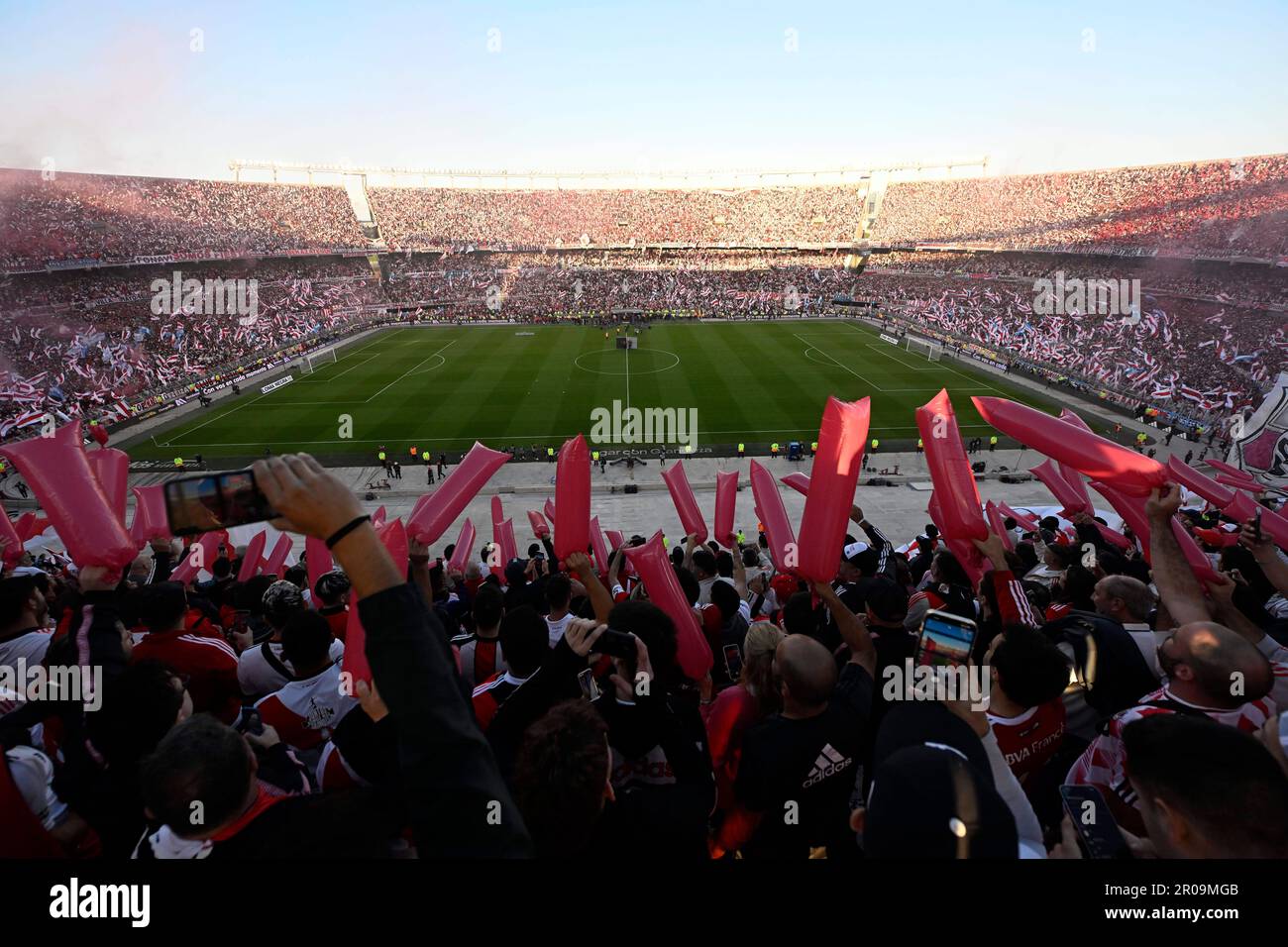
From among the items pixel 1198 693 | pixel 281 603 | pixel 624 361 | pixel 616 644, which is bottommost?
pixel 281 603

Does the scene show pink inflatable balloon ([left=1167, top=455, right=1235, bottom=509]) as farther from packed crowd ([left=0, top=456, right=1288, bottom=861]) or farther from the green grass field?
the green grass field

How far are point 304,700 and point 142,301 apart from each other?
60.5m

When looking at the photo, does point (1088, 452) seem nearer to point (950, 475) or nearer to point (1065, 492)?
point (950, 475)

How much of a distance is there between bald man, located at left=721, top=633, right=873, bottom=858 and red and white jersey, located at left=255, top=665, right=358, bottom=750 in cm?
284

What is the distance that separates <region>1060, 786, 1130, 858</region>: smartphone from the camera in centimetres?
220

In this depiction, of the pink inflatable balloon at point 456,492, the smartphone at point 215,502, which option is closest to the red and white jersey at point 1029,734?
the smartphone at point 215,502

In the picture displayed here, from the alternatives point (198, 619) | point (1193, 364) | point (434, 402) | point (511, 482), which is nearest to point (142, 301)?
point (434, 402)

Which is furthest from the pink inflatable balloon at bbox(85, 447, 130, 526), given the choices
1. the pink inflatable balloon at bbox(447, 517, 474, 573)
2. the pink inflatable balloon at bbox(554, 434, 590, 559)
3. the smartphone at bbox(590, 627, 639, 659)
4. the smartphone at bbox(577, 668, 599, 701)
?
the pink inflatable balloon at bbox(447, 517, 474, 573)

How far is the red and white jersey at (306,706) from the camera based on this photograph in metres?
4.29

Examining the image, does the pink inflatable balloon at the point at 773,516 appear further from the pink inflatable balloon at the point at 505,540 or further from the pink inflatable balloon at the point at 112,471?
the pink inflatable balloon at the point at 112,471

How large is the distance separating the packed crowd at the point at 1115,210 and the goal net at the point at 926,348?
20272 millimetres

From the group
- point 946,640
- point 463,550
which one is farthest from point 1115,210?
point 946,640

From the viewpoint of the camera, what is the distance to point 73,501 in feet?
14.0

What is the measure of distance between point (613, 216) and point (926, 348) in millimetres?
59563
